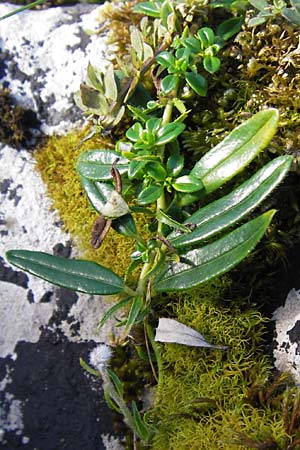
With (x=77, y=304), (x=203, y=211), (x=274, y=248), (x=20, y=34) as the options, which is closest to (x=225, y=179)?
A: (x=203, y=211)

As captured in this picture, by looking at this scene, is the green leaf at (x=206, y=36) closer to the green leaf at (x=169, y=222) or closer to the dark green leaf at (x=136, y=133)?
the dark green leaf at (x=136, y=133)

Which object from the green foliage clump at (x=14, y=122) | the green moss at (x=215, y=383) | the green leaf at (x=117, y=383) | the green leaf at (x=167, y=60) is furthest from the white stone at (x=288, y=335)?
the green foliage clump at (x=14, y=122)

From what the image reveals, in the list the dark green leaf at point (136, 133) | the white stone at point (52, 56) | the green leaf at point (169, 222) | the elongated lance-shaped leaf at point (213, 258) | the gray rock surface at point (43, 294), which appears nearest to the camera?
the elongated lance-shaped leaf at point (213, 258)

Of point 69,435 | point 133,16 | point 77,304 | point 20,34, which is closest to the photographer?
point 69,435

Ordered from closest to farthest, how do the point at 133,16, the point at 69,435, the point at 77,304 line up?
the point at 69,435
the point at 77,304
the point at 133,16

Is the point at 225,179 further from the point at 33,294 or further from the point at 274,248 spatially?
the point at 33,294

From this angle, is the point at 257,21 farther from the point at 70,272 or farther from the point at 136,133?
the point at 70,272

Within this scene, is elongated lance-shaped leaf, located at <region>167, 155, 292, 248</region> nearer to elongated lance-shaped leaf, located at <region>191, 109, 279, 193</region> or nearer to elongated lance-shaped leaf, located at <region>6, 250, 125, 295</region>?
elongated lance-shaped leaf, located at <region>191, 109, 279, 193</region>
